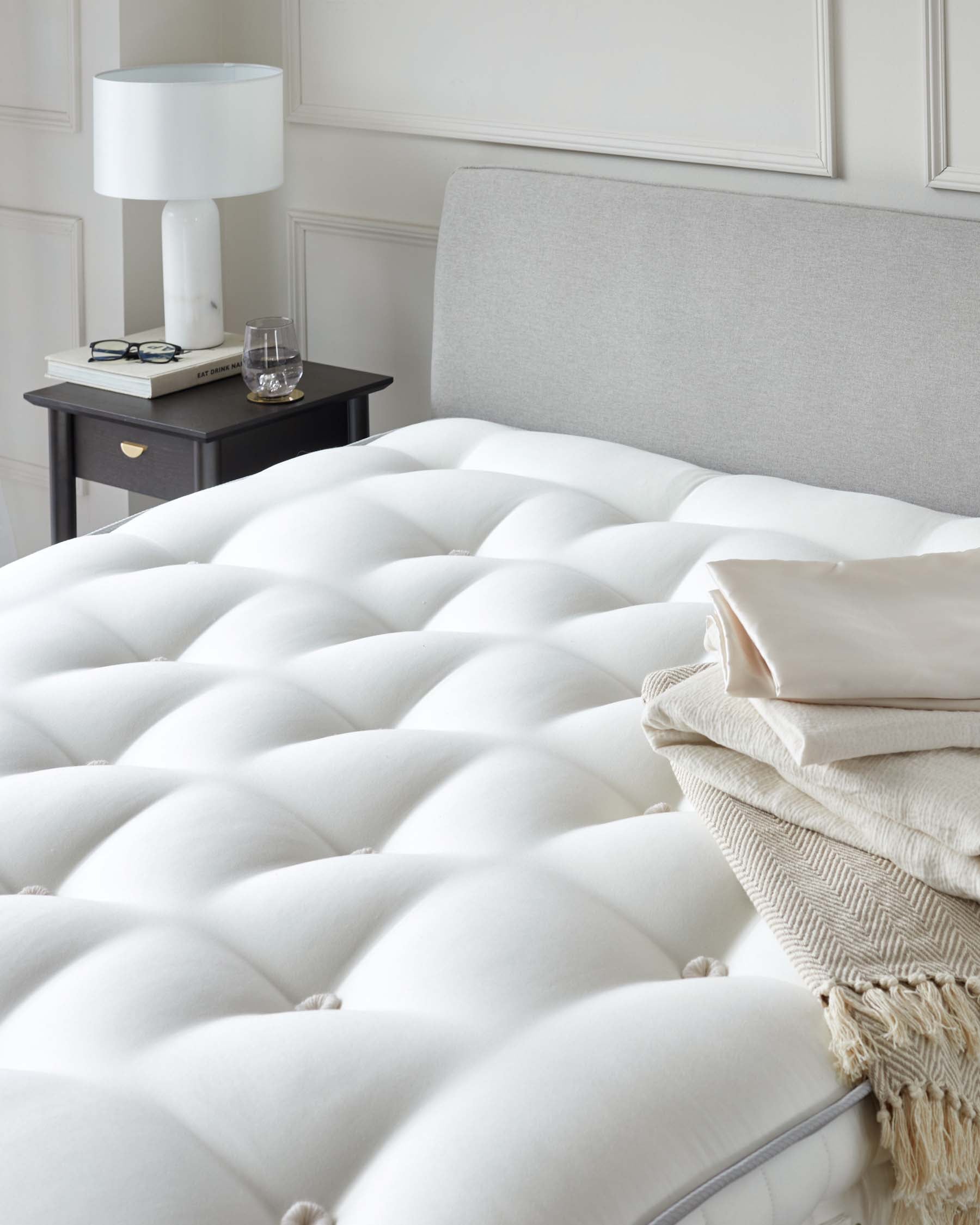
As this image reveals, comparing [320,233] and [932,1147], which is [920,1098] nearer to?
[932,1147]

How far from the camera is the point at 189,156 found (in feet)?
7.51

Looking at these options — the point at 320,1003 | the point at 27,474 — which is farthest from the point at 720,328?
the point at 27,474

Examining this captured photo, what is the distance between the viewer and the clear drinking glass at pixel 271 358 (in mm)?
2334

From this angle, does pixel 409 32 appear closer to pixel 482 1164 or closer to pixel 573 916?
pixel 573 916

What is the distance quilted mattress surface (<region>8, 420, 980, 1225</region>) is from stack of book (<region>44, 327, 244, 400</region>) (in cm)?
71

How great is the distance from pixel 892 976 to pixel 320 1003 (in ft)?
1.25

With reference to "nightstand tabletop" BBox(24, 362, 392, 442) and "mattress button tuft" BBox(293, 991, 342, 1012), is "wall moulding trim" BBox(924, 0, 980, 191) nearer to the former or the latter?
"nightstand tabletop" BBox(24, 362, 392, 442)

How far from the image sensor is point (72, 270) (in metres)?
2.85

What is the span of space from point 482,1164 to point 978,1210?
1.14ft

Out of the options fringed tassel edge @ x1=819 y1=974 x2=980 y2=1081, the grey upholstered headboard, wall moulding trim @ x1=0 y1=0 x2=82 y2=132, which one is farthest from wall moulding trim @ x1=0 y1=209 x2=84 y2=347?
fringed tassel edge @ x1=819 y1=974 x2=980 y2=1081

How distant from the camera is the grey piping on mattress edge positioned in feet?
2.62

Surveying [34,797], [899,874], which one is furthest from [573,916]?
[34,797]

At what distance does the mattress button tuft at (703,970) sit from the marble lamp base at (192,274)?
182 centimetres

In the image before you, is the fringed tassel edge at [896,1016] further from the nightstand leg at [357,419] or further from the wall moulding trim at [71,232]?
the wall moulding trim at [71,232]
